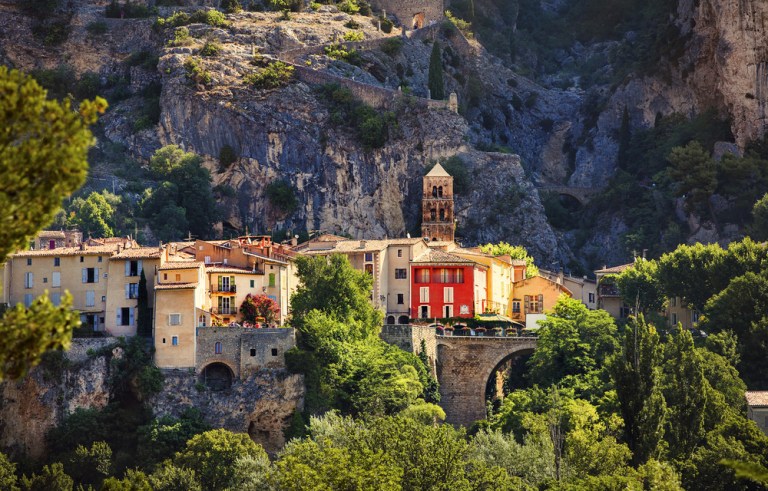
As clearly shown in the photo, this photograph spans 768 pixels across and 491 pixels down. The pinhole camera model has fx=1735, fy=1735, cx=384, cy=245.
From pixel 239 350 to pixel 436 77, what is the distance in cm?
4460

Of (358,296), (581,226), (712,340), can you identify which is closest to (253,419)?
(358,296)

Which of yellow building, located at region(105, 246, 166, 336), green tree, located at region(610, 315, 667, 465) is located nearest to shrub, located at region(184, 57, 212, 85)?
yellow building, located at region(105, 246, 166, 336)

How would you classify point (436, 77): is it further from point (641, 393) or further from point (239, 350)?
point (641, 393)

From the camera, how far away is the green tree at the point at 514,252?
9691 cm

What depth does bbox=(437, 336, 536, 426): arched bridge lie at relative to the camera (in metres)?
82.0

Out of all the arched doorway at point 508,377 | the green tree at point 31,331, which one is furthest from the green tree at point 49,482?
the green tree at point 31,331

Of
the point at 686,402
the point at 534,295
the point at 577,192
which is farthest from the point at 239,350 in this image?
the point at 577,192

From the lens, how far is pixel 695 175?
10700 centimetres

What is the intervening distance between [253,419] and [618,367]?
15968 mm

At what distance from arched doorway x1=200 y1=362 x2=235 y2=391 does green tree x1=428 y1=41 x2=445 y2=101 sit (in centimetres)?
4267

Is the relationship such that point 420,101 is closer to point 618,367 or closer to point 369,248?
point 369,248

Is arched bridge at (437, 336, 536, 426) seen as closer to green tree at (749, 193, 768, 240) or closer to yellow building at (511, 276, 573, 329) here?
yellow building at (511, 276, 573, 329)

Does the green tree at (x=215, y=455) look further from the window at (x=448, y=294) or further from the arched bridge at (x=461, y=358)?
the window at (x=448, y=294)

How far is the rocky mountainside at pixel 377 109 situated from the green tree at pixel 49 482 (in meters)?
37.0
